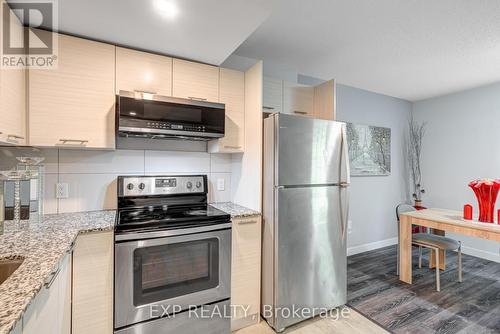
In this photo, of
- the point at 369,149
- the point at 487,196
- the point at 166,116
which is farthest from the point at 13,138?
the point at 369,149

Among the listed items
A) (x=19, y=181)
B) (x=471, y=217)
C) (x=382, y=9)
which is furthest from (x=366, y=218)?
(x=19, y=181)

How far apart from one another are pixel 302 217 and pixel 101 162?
1.74 metres

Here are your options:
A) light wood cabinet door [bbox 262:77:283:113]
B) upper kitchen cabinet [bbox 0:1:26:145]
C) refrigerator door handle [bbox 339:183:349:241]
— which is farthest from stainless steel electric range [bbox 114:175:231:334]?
light wood cabinet door [bbox 262:77:283:113]

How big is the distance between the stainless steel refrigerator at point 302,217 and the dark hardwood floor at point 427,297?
497 mm

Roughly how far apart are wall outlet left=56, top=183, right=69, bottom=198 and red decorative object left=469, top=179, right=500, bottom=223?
3.73 m

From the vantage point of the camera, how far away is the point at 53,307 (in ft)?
3.55

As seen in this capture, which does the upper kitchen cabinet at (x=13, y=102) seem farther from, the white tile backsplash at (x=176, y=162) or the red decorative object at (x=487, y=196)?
the red decorative object at (x=487, y=196)

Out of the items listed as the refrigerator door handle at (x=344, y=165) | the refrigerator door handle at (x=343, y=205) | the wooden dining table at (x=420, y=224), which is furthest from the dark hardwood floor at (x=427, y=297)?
the refrigerator door handle at (x=344, y=165)

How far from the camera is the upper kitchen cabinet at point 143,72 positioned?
1.81 m

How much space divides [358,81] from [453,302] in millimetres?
2777

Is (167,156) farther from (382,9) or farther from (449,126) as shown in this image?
(449,126)

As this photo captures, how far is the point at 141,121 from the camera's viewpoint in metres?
1.76

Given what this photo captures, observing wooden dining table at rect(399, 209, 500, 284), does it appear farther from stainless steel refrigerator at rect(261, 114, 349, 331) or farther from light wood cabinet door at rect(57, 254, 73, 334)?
light wood cabinet door at rect(57, 254, 73, 334)

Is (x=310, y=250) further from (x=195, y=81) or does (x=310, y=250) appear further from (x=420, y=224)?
(x=195, y=81)
